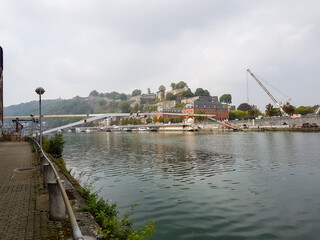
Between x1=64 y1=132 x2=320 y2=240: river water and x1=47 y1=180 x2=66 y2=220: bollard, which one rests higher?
x1=47 y1=180 x2=66 y2=220: bollard

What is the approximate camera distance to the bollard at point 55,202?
5773 mm

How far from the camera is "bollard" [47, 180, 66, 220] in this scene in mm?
5773

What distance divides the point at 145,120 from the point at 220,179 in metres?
184

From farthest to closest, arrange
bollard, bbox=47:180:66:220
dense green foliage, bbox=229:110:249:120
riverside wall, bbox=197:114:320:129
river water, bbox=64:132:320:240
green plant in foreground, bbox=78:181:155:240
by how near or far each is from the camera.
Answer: dense green foliage, bbox=229:110:249:120, riverside wall, bbox=197:114:320:129, river water, bbox=64:132:320:240, bollard, bbox=47:180:66:220, green plant in foreground, bbox=78:181:155:240

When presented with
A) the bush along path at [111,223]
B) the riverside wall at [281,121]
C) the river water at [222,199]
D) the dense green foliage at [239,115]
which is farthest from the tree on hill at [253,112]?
the bush along path at [111,223]

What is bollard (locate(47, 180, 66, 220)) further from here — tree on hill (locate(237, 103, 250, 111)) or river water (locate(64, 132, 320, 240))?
tree on hill (locate(237, 103, 250, 111))

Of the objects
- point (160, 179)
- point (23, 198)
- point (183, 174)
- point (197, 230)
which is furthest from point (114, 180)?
point (197, 230)

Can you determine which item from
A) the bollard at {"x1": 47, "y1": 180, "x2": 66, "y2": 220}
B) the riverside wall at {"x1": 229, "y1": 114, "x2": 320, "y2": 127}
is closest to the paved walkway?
the bollard at {"x1": 47, "y1": 180, "x2": 66, "y2": 220}

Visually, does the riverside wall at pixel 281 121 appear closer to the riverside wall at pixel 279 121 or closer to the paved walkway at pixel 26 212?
the riverside wall at pixel 279 121

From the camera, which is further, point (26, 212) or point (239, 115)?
point (239, 115)

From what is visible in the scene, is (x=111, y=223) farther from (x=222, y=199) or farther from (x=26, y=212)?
(x=222, y=199)

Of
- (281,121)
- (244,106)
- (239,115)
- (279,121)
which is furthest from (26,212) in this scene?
(244,106)

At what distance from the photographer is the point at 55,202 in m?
5.82

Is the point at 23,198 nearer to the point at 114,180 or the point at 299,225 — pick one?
the point at 114,180
